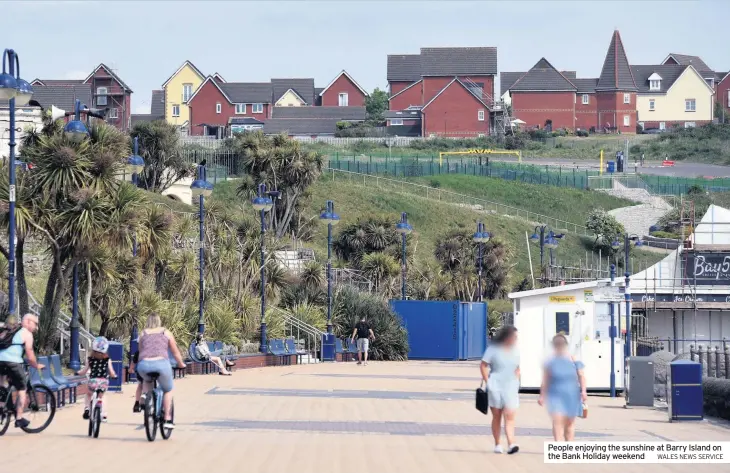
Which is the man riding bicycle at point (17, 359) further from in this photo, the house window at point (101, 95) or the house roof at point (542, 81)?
the house roof at point (542, 81)

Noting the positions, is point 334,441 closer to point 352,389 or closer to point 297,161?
point 352,389

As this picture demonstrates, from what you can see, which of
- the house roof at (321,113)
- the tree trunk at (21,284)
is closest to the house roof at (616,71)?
the house roof at (321,113)

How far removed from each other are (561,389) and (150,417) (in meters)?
4.83

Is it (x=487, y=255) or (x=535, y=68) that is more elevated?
(x=535, y=68)

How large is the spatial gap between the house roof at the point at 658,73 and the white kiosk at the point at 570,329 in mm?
103737

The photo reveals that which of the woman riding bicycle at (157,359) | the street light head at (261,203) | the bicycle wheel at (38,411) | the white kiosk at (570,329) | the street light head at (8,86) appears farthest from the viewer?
the street light head at (261,203)

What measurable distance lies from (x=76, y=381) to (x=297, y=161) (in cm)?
4496

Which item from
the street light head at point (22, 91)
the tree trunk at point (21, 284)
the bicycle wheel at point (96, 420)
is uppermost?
the street light head at point (22, 91)

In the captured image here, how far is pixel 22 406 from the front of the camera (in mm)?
14984

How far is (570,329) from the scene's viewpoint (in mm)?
26188

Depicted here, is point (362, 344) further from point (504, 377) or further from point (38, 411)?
point (504, 377)

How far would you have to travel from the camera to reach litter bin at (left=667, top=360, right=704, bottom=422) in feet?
64.3

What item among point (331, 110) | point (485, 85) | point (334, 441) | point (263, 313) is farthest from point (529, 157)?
point (334, 441)

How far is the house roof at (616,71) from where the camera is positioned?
121438 millimetres
